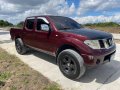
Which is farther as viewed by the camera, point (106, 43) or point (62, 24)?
point (62, 24)

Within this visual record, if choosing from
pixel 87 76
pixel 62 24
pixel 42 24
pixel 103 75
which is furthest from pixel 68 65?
pixel 42 24

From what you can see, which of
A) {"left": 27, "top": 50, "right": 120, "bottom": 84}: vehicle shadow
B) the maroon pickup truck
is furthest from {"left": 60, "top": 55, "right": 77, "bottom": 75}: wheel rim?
{"left": 27, "top": 50, "right": 120, "bottom": 84}: vehicle shadow

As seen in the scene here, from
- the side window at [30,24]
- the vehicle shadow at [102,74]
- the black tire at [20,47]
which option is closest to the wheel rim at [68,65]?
the vehicle shadow at [102,74]

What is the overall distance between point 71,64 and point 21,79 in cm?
146

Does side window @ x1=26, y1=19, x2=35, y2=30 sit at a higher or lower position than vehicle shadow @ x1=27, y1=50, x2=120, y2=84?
higher

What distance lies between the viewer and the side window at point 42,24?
5551 mm

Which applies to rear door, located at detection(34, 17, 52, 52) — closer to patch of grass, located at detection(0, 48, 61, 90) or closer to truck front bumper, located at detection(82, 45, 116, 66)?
patch of grass, located at detection(0, 48, 61, 90)

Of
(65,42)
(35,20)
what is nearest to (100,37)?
(65,42)

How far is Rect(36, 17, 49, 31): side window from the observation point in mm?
5551

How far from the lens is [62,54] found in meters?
4.80

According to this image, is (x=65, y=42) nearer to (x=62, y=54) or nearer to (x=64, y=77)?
(x=62, y=54)

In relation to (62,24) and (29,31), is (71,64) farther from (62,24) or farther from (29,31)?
(29,31)

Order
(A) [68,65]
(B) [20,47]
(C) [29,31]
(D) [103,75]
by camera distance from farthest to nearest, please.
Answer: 1. (B) [20,47]
2. (C) [29,31]
3. (D) [103,75]
4. (A) [68,65]

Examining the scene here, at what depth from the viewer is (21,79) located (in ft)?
15.4
